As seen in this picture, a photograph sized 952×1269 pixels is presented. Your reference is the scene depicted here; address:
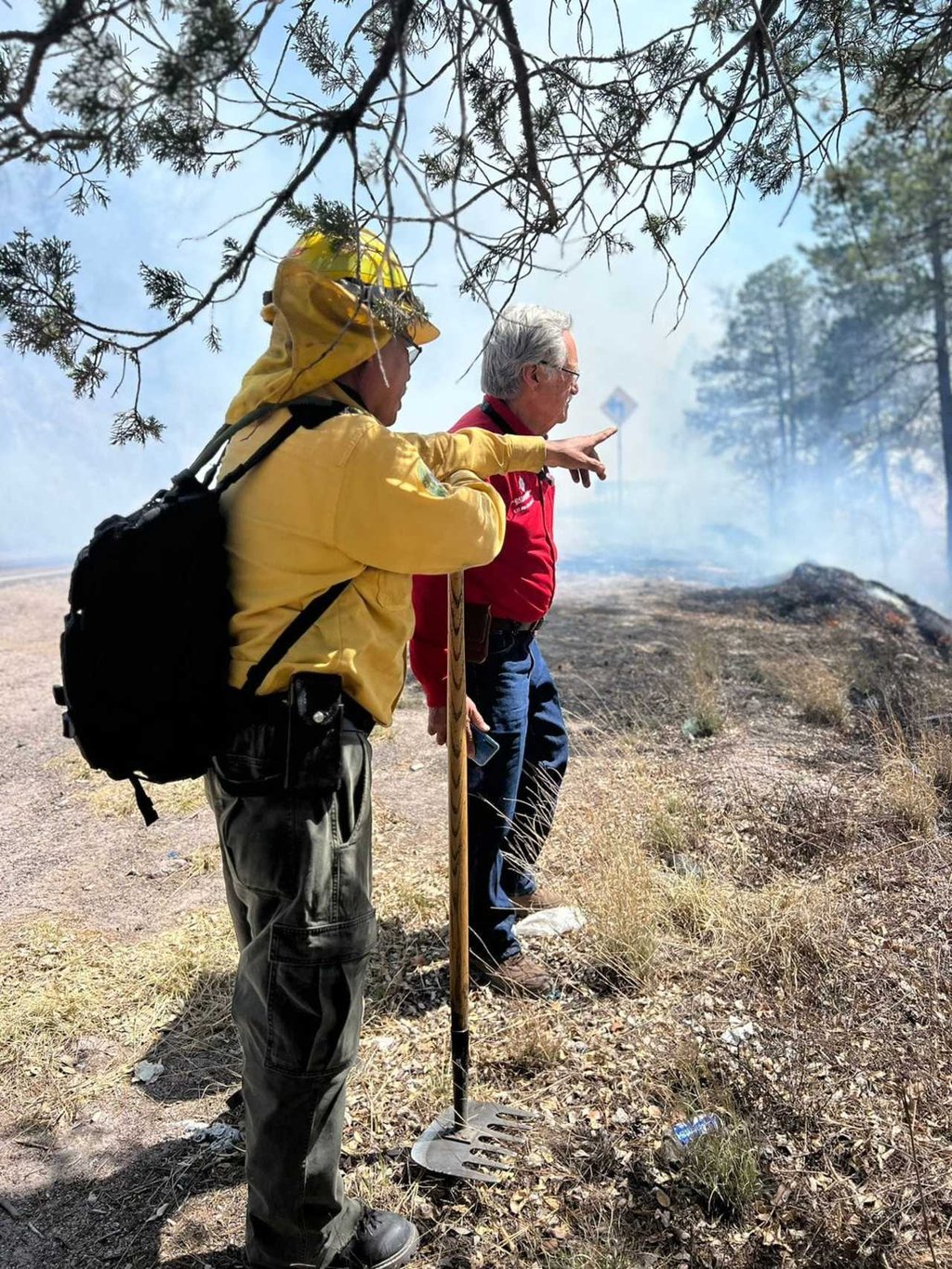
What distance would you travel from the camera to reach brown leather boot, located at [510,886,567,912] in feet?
11.9

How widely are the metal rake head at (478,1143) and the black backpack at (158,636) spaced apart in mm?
1319

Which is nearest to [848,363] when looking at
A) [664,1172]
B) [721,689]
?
[721,689]

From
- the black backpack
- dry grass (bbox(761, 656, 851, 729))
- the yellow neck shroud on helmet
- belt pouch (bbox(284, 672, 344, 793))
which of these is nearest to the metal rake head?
belt pouch (bbox(284, 672, 344, 793))

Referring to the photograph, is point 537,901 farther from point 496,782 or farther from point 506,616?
point 506,616

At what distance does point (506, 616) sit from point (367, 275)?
138cm

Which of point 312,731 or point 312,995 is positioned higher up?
point 312,731

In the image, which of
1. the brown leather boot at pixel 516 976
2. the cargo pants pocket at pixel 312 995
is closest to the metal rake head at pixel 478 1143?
the brown leather boot at pixel 516 976

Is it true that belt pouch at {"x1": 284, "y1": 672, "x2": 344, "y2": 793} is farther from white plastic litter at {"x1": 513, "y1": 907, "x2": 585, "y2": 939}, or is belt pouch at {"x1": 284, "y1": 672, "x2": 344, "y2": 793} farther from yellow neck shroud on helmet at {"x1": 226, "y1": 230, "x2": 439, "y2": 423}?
white plastic litter at {"x1": 513, "y1": 907, "x2": 585, "y2": 939}

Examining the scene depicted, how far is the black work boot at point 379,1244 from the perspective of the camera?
6.70 feet

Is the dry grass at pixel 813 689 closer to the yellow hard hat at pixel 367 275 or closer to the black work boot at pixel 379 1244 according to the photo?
the black work boot at pixel 379 1244

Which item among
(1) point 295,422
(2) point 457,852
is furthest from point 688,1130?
(1) point 295,422

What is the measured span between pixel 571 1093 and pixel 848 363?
27.2 m

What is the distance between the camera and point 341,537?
179 centimetres

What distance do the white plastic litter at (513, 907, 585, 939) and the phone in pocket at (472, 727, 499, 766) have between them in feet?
3.00
